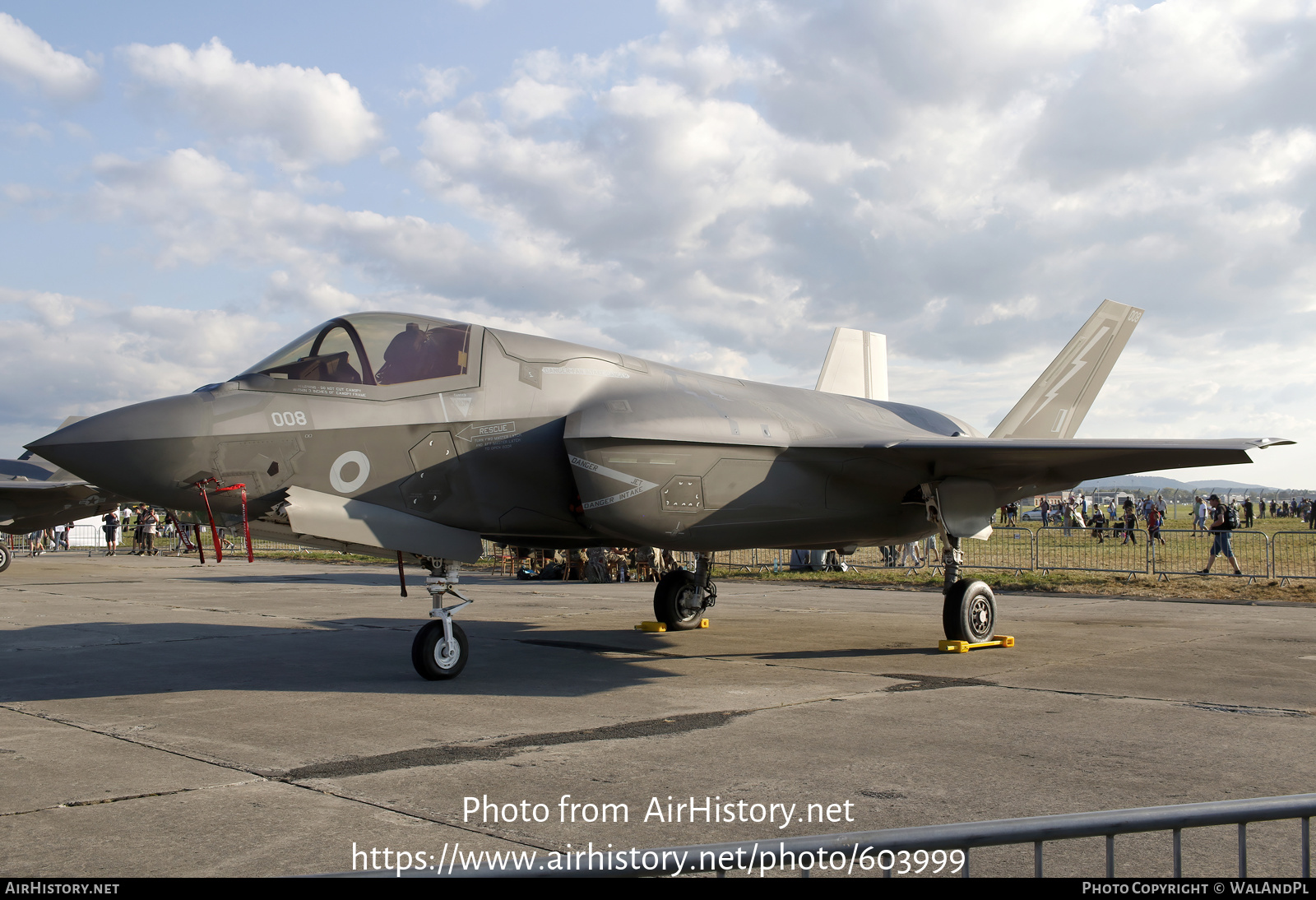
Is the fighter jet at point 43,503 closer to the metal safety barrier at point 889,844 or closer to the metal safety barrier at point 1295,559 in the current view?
the metal safety barrier at point 889,844

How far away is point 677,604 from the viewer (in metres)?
12.5

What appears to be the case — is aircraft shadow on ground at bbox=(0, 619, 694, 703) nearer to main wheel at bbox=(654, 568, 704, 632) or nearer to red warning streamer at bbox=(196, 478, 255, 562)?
red warning streamer at bbox=(196, 478, 255, 562)

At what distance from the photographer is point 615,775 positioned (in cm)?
507

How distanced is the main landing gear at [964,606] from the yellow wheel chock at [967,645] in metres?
0.09

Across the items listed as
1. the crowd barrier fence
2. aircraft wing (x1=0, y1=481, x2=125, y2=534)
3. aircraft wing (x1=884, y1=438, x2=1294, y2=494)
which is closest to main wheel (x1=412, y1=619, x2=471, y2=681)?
aircraft wing (x1=884, y1=438, x2=1294, y2=494)

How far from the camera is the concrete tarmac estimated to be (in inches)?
160

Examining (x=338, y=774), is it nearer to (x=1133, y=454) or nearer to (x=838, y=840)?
(x=838, y=840)

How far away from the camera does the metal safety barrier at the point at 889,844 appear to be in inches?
84.0

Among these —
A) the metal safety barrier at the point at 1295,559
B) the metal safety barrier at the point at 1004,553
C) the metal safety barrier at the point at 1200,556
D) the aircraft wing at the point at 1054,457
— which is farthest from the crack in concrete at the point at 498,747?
the metal safety barrier at the point at 1295,559

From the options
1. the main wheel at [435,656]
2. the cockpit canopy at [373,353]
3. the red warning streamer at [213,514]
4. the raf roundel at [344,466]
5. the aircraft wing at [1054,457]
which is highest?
the cockpit canopy at [373,353]

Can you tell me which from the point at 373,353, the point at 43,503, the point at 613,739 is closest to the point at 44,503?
the point at 43,503

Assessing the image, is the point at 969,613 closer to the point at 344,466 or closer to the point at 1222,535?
the point at 344,466

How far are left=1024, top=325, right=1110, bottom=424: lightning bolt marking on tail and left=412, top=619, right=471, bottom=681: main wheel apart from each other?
971 cm

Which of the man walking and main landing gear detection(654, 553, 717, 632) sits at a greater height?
the man walking
